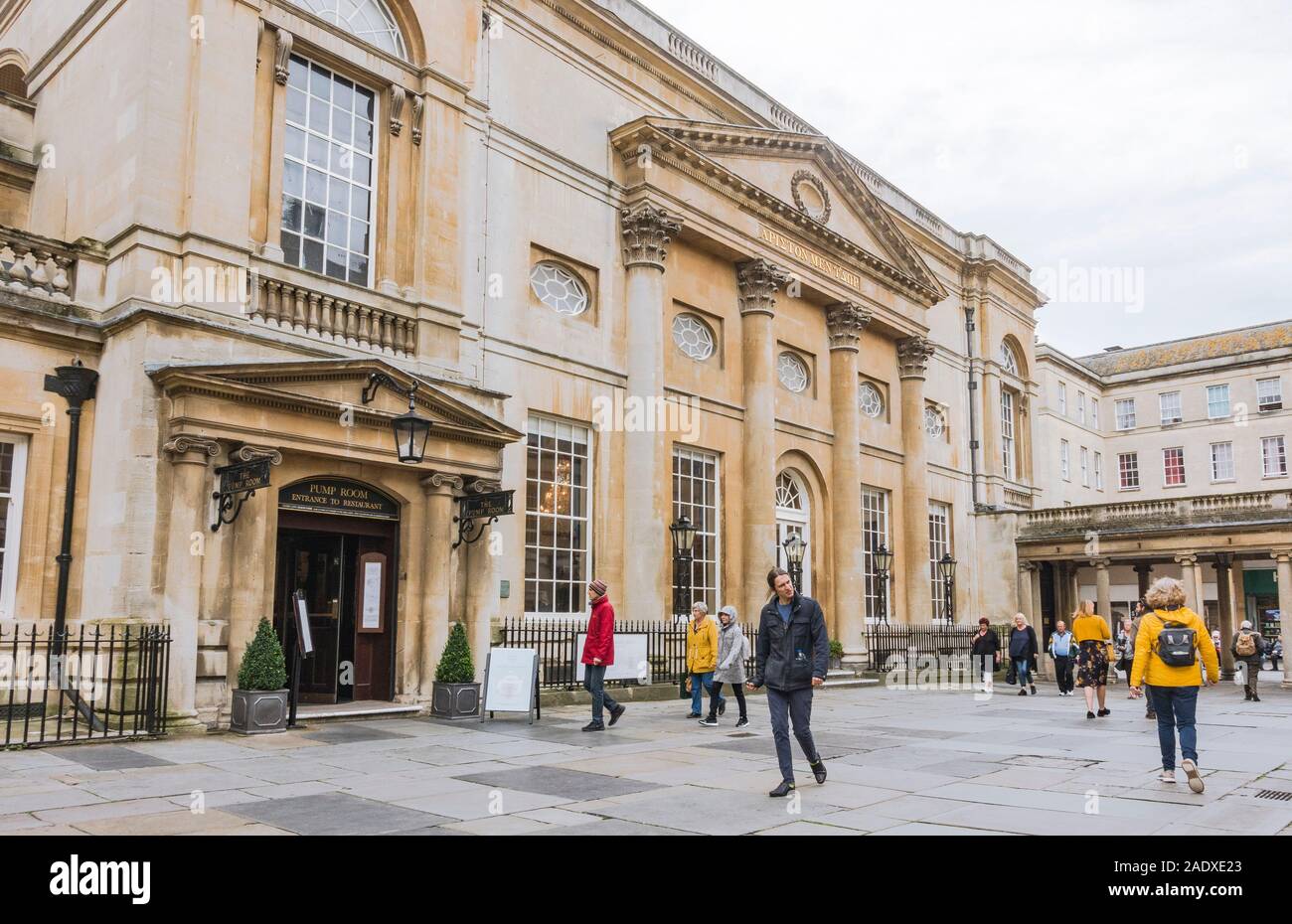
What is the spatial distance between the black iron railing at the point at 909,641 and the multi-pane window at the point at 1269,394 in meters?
24.7

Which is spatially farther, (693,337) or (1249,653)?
(693,337)

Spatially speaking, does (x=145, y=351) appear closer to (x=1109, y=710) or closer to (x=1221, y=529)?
(x=1109, y=710)

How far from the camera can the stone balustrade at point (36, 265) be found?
1252 cm

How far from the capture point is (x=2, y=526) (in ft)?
40.4

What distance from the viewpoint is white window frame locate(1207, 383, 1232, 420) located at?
48178 millimetres

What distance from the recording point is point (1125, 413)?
167ft

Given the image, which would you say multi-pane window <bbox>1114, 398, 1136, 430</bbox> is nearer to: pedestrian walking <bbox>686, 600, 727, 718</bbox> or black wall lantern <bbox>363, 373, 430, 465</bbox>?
pedestrian walking <bbox>686, 600, 727, 718</bbox>

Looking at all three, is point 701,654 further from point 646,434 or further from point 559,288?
point 559,288

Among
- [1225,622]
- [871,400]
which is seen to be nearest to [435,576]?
[871,400]

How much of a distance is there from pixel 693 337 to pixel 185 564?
13.1 meters

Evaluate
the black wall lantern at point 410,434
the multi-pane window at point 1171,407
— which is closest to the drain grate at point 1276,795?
the black wall lantern at point 410,434

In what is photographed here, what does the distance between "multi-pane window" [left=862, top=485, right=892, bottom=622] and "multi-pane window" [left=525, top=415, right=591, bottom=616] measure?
10.4m

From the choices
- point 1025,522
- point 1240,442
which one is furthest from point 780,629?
point 1240,442

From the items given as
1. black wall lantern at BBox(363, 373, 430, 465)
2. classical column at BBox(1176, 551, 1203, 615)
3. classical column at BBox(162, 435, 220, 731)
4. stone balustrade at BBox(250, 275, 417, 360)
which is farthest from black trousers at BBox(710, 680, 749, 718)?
classical column at BBox(1176, 551, 1203, 615)
